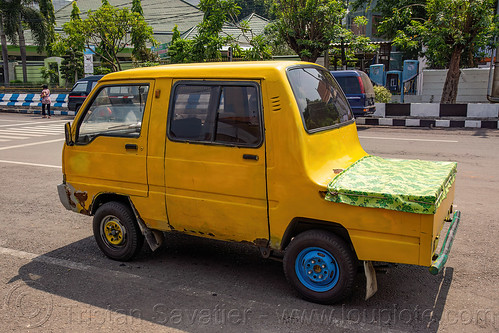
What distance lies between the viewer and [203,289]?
4.25 metres

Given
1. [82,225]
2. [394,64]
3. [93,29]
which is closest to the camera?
[82,225]

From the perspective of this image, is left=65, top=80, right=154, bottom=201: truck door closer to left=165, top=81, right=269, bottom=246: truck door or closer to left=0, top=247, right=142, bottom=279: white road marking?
left=165, top=81, right=269, bottom=246: truck door

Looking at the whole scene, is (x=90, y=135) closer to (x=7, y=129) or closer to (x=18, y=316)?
(x=18, y=316)

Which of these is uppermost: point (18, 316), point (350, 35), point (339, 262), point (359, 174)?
point (350, 35)

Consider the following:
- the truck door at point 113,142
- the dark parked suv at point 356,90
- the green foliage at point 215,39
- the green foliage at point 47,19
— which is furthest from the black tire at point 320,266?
the green foliage at point 47,19

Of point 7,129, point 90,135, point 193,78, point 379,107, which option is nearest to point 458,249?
point 193,78

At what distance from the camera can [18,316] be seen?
3.84 meters

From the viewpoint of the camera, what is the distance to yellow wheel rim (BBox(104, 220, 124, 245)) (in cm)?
487

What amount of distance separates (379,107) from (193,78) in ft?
47.7

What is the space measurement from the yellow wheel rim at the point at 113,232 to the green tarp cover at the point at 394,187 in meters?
2.33

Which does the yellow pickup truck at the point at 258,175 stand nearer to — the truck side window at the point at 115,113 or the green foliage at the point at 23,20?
the truck side window at the point at 115,113

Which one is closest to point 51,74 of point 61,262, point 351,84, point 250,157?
point 351,84

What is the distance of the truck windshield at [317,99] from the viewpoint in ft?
13.2

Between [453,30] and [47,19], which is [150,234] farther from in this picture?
[47,19]
